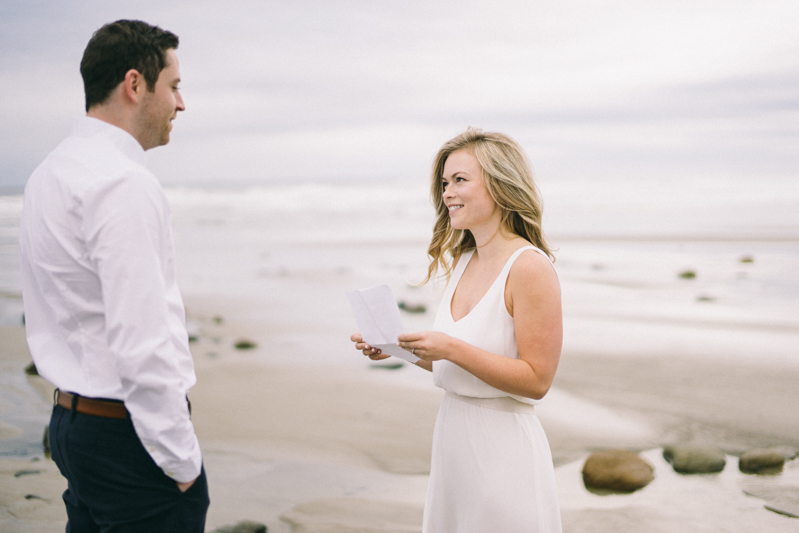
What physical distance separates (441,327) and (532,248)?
0.62 m

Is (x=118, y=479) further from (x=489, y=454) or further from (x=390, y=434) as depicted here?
(x=390, y=434)

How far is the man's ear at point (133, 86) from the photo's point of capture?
2305mm

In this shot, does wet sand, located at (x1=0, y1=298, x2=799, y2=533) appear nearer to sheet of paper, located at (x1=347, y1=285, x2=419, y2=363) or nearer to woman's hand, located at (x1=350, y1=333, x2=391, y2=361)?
woman's hand, located at (x1=350, y1=333, x2=391, y2=361)

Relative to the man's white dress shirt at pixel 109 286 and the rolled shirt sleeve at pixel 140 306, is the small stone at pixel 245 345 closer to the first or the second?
the man's white dress shirt at pixel 109 286

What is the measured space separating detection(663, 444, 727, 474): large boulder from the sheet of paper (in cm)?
372

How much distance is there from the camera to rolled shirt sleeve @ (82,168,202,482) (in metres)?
2.07

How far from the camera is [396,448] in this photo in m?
5.97

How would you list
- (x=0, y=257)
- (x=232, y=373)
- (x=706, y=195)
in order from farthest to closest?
(x=706, y=195) → (x=0, y=257) → (x=232, y=373)

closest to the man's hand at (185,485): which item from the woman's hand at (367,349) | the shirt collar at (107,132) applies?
the woman's hand at (367,349)

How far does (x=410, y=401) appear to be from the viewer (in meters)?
7.05

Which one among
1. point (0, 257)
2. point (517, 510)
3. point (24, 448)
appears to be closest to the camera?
point (517, 510)

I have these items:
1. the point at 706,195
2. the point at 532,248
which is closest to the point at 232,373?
the point at 532,248

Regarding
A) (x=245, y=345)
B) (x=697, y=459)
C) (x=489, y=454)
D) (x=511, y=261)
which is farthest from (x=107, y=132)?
(x=245, y=345)

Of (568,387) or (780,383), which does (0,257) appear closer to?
(568,387)
